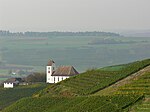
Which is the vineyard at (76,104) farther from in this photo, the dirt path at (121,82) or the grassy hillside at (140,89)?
the dirt path at (121,82)

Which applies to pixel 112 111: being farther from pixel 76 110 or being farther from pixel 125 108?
pixel 76 110

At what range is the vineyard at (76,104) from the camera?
1608 inches

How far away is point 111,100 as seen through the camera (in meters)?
42.4

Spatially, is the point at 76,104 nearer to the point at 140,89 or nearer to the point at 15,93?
the point at 140,89

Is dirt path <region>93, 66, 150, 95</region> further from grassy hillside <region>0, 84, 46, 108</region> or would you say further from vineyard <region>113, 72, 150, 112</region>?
grassy hillside <region>0, 84, 46, 108</region>

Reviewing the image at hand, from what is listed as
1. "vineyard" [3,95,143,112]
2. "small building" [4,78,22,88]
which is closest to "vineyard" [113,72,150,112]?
"vineyard" [3,95,143,112]

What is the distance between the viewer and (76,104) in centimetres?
4559

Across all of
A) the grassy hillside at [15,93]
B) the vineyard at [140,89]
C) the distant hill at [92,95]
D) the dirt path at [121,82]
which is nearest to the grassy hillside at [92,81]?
the distant hill at [92,95]

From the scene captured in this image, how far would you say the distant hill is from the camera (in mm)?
41500

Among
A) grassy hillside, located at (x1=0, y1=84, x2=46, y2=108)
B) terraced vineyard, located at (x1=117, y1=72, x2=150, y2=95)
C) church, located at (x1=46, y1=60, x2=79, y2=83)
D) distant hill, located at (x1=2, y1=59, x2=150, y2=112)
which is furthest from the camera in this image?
church, located at (x1=46, y1=60, x2=79, y2=83)

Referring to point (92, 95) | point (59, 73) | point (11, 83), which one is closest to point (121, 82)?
point (92, 95)

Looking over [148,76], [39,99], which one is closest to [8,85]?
[39,99]

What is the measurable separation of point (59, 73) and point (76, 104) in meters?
49.9

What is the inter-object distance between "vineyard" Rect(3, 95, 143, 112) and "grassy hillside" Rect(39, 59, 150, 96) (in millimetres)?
3103
